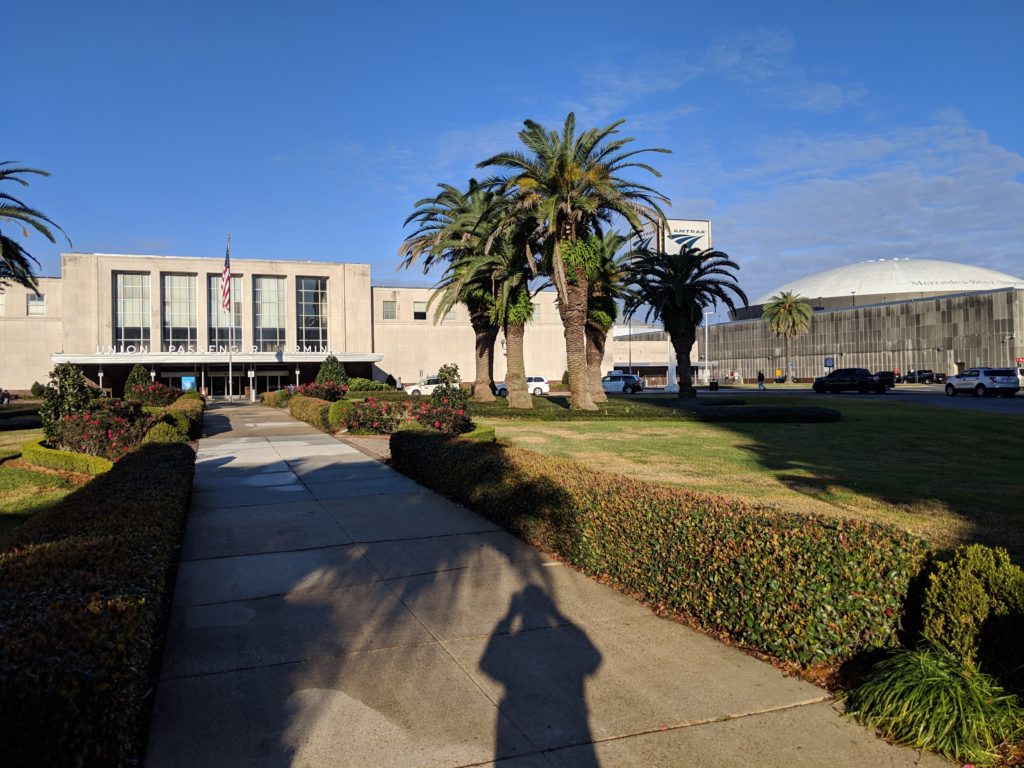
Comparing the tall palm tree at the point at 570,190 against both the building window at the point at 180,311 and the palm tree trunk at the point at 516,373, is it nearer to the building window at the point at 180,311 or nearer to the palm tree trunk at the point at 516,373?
the palm tree trunk at the point at 516,373

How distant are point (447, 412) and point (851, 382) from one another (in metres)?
40.2

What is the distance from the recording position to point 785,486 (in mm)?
12039

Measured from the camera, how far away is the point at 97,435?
15820mm

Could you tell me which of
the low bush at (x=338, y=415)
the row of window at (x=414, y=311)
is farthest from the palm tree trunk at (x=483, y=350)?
the row of window at (x=414, y=311)

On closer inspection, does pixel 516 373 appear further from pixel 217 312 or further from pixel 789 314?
pixel 789 314

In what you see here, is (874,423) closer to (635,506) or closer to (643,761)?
(635,506)

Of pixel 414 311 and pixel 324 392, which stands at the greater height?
pixel 414 311

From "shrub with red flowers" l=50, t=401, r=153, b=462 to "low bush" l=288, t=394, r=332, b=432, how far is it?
304 inches

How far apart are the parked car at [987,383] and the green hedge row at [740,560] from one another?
1757 inches

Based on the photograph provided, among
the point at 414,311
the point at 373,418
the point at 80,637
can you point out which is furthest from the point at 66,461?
the point at 414,311

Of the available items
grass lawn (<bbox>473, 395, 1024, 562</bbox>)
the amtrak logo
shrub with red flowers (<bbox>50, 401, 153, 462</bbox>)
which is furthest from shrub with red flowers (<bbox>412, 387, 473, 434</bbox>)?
the amtrak logo

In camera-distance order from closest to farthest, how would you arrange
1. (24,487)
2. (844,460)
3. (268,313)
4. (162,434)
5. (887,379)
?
(24,487)
(844,460)
(162,434)
(887,379)
(268,313)

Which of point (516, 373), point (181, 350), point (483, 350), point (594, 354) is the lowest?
point (516, 373)

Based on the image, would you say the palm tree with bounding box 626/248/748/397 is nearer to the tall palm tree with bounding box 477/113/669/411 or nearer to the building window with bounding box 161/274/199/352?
the tall palm tree with bounding box 477/113/669/411
